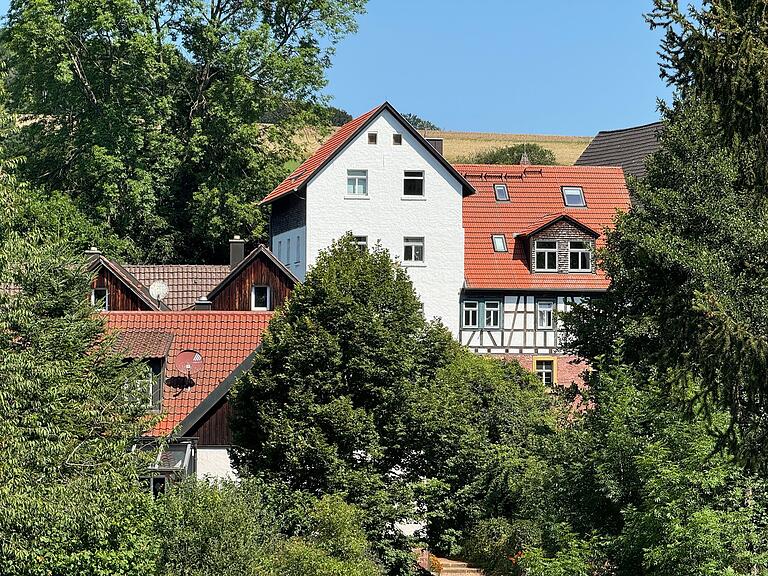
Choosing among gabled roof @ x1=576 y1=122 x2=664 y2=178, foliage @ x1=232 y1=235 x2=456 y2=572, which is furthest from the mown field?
foliage @ x1=232 y1=235 x2=456 y2=572

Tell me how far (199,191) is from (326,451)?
2590 centimetres

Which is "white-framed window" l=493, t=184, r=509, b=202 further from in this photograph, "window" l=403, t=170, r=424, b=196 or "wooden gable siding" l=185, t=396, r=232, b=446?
"wooden gable siding" l=185, t=396, r=232, b=446

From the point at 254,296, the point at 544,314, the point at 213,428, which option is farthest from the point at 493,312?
the point at 213,428

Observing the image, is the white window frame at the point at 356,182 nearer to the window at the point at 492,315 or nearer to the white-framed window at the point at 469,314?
the white-framed window at the point at 469,314

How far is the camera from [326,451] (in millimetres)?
24391

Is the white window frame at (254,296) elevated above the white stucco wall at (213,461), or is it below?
above

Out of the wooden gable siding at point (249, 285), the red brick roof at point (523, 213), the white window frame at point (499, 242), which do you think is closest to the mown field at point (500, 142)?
the red brick roof at point (523, 213)

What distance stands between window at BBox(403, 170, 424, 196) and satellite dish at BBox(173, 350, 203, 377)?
16.3m

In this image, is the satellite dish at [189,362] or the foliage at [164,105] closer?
the satellite dish at [189,362]

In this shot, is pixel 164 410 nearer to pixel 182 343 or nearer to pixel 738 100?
pixel 182 343

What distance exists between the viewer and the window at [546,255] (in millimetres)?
47781

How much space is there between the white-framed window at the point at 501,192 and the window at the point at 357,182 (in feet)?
19.7

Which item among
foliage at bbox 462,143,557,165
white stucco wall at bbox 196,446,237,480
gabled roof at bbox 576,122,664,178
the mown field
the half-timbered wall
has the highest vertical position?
the mown field

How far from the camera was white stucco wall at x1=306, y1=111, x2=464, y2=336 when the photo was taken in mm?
46438
